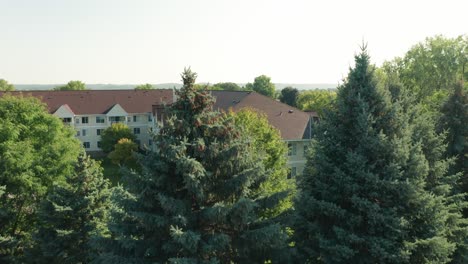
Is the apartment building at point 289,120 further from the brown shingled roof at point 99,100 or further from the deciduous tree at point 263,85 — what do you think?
the deciduous tree at point 263,85

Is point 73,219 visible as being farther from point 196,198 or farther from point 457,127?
point 457,127

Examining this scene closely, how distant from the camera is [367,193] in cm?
1266

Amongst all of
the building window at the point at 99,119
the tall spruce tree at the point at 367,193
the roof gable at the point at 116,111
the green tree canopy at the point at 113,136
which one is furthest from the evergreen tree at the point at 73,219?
the building window at the point at 99,119

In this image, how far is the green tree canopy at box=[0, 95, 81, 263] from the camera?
929 inches

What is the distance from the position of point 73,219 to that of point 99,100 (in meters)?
47.6

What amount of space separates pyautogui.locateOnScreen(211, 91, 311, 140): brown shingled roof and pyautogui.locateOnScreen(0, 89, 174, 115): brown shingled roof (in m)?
21.9

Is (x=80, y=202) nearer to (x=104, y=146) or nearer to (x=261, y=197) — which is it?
(x=261, y=197)

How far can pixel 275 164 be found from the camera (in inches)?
907

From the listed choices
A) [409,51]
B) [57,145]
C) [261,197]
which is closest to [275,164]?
[261,197]

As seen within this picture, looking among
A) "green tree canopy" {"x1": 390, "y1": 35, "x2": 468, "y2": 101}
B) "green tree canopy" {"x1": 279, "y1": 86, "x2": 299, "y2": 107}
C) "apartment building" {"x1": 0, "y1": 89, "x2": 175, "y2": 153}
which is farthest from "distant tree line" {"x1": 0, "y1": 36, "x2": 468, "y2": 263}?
"green tree canopy" {"x1": 279, "y1": 86, "x2": 299, "y2": 107}

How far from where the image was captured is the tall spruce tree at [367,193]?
12.2 m

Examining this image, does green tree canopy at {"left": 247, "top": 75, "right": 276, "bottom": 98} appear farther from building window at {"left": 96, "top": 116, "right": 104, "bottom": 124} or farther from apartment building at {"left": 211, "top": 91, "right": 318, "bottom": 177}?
apartment building at {"left": 211, "top": 91, "right": 318, "bottom": 177}

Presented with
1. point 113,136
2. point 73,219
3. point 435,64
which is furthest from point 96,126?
point 435,64

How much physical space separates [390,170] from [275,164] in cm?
1101
